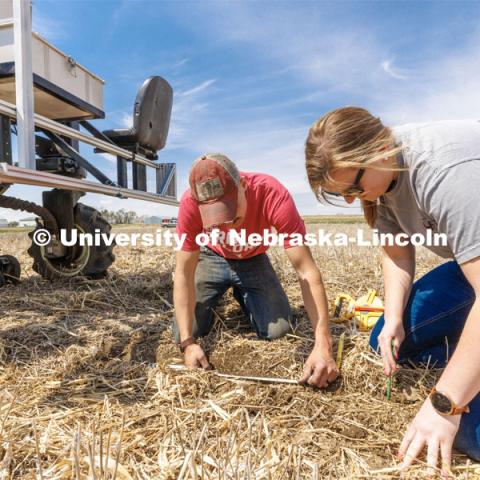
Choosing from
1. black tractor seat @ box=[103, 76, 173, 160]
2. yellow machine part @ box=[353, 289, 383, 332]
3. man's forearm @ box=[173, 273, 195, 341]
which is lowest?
yellow machine part @ box=[353, 289, 383, 332]

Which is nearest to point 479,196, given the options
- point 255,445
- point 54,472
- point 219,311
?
point 255,445

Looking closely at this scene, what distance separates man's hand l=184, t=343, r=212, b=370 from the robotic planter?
1.19 m

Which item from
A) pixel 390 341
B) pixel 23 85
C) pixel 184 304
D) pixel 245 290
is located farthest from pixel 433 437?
pixel 23 85

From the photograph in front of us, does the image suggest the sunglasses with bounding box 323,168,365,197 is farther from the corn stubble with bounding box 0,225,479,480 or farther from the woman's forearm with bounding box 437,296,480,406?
the corn stubble with bounding box 0,225,479,480

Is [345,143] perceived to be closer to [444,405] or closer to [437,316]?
[444,405]

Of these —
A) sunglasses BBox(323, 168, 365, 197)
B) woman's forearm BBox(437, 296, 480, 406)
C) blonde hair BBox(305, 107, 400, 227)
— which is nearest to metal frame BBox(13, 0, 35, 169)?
blonde hair BBox(305, 107, 400, 227)

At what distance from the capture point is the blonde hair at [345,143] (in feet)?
5.00

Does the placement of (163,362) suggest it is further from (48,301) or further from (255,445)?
(48,301)

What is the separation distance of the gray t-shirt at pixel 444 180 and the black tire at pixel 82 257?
3.08m

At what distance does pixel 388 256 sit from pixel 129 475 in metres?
1.54

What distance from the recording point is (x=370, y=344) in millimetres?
2227

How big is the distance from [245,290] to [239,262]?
0.67ft

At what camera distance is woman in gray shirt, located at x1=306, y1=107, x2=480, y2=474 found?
1.32 meters

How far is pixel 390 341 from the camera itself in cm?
191
